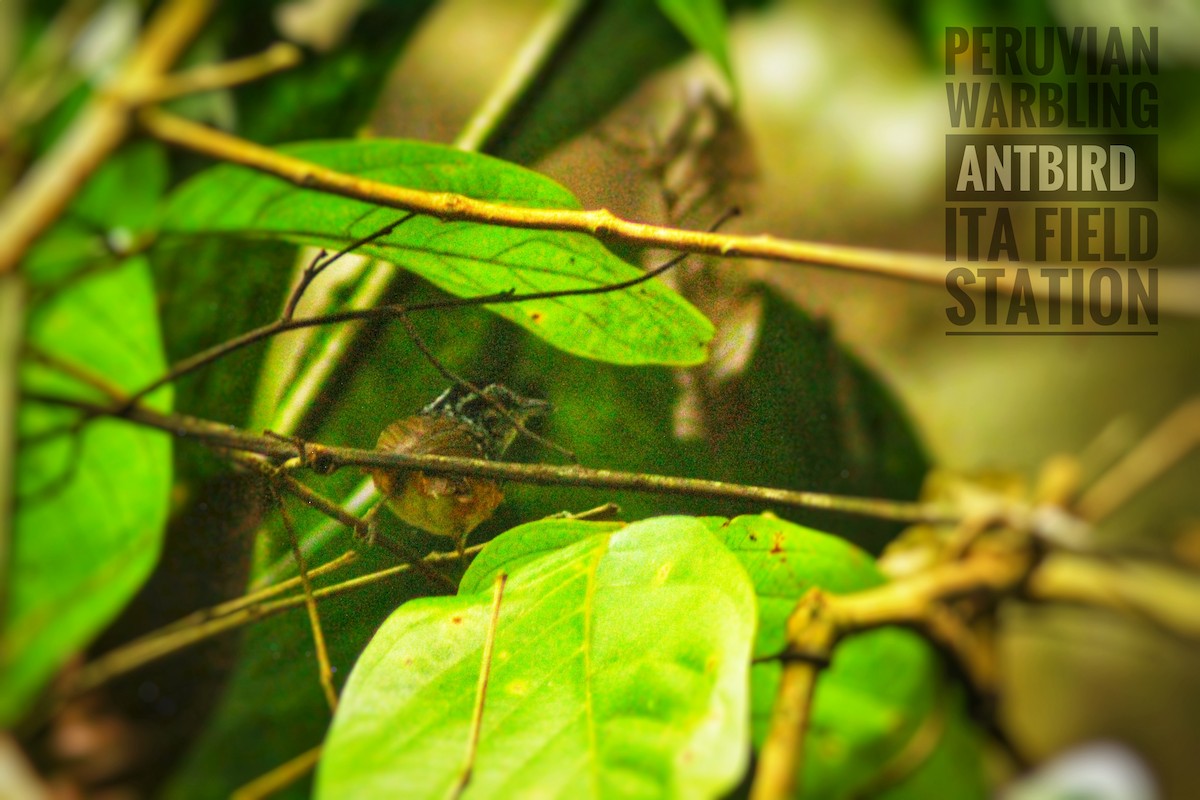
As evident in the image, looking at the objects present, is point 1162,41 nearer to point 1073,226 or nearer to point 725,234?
point 1073,226

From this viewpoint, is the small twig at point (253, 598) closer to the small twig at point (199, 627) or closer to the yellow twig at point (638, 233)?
the small twig at point (199, 627)

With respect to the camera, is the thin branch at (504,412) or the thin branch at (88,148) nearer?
the thin branch at (504,412)

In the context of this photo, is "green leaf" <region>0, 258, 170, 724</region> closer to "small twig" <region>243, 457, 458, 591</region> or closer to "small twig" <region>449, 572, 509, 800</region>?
"small twig" <region>243, 457, 458, 591</region>

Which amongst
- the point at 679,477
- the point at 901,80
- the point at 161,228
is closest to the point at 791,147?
the point at 901,80

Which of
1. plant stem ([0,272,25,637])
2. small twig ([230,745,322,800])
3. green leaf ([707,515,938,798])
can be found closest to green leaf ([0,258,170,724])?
plant stem ([0,272,25,637])

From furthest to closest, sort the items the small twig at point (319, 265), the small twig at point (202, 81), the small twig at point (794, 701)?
the small twig at point (202, 81) → the small twig at point (319, 265) → the small twig at point (794, 701)

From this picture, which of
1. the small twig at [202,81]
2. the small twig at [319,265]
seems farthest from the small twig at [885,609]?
the small twig at [202,81]
